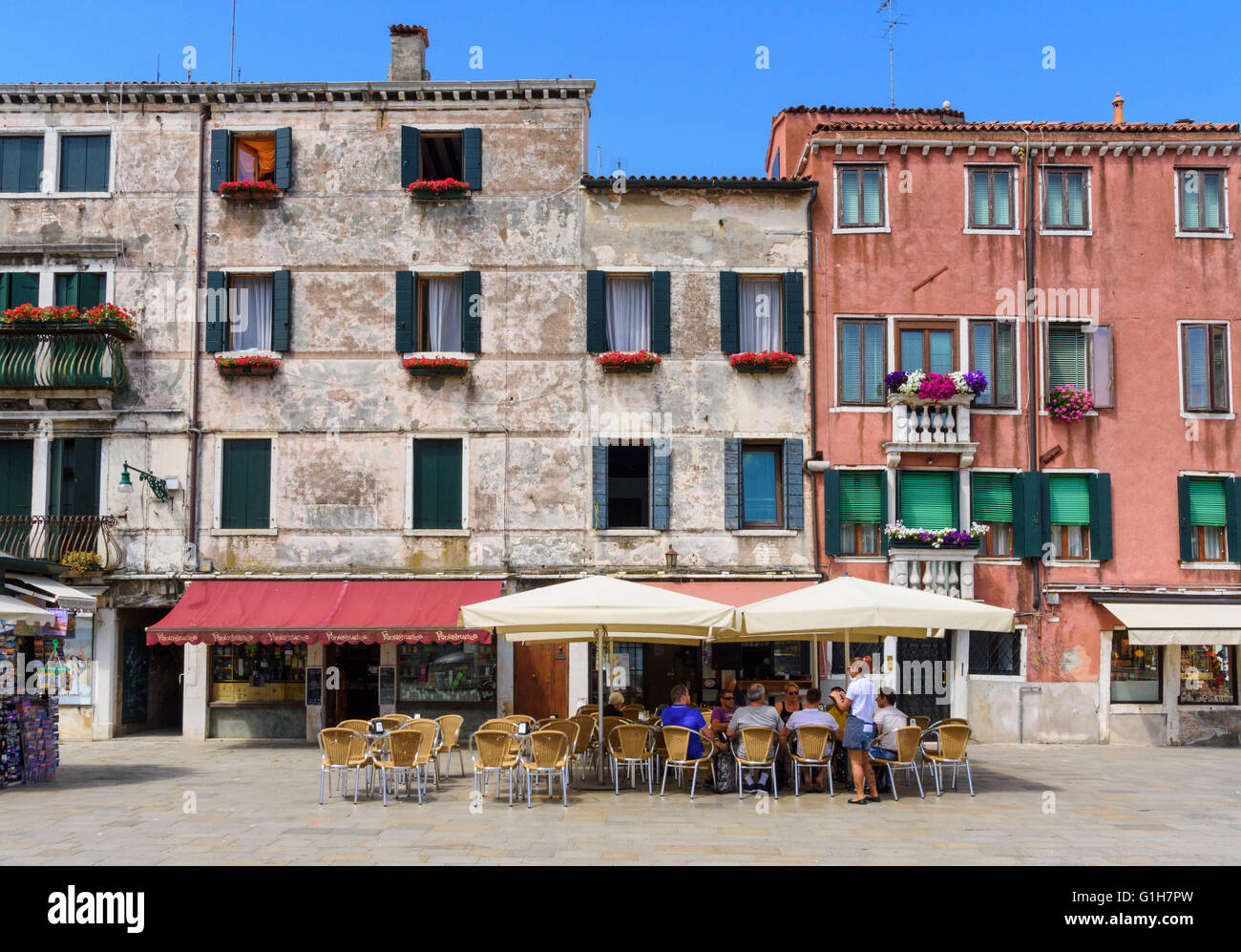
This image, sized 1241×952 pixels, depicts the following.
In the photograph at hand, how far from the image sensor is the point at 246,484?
21.1 metres

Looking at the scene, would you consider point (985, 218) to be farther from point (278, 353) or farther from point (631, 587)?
point (278, 353)

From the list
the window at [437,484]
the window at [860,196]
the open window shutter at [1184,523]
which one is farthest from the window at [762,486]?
the open window shutter at [1184,523]

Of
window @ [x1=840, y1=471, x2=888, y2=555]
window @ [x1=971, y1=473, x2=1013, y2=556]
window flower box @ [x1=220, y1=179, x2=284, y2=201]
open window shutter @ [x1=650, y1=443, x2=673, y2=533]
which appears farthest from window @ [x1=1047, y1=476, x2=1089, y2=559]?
window flower box @ [x1=220, y1=179, x2=284, y2=201]

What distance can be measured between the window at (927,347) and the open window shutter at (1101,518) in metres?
3.41

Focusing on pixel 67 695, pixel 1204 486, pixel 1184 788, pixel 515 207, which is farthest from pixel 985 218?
pixel 67 695

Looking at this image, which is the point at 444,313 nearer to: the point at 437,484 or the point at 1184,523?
the point at 437,484

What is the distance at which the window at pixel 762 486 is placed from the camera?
2111 centimetres

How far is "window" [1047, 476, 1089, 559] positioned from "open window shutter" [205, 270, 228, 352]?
51.0ft

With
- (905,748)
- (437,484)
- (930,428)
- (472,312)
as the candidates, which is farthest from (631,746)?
(472,312)

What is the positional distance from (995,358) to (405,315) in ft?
36.0

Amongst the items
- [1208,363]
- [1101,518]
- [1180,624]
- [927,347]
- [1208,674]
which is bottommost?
[1208,674]

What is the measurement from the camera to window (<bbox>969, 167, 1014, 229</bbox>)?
71.2 ft

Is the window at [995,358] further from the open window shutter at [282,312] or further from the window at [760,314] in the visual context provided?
the open window shutter at [282,312]

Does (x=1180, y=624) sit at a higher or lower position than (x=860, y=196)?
Result: lower
